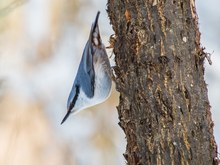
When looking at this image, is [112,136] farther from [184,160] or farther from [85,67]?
[184,160]

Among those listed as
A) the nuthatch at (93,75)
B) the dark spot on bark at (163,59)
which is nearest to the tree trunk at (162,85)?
the dark spot on bark at (163,59)

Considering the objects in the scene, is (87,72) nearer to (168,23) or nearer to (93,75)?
(93,75)

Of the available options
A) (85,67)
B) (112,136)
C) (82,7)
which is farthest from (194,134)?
(82,7)

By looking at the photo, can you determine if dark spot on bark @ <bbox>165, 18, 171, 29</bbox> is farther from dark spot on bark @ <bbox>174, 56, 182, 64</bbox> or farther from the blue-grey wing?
the blue-grey wing

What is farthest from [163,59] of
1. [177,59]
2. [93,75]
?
[93,75]

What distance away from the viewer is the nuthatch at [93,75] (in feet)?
8.05

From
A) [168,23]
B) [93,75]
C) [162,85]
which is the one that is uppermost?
[93,75]

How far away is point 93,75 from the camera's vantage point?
2533mm

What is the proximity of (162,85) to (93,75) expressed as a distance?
0.82 m

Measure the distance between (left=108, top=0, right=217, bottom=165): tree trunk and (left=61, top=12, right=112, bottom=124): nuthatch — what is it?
588mm

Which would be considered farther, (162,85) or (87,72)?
(87,72)

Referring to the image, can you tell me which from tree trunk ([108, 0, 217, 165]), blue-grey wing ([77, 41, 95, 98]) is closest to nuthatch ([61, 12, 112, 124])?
blue-grey wing ([77, 41, 95, 98])

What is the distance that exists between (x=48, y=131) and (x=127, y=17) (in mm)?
1725

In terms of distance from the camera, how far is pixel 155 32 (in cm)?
179
